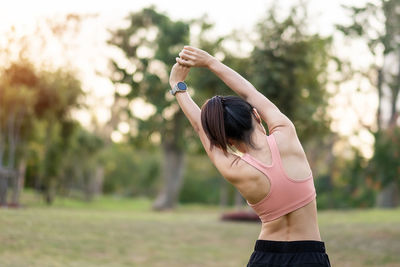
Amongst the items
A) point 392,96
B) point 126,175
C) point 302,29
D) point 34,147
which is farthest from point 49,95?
point 126,175

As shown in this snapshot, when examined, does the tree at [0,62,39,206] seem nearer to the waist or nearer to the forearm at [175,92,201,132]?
the forearm at [175,92,201,132]

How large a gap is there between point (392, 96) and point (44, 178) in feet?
65.2

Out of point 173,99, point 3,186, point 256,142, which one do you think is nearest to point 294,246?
point 256,142

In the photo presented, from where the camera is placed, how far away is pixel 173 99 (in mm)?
28703

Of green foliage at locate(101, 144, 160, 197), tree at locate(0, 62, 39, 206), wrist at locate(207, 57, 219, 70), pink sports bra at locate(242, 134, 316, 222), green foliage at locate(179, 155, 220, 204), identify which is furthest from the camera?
green foliage at locate(101, 144, 160, 197)

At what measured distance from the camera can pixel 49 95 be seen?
75.7 feet

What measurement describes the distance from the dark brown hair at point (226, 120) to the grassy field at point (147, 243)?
841cm

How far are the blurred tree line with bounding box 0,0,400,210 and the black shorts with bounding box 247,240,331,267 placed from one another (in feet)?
35.5

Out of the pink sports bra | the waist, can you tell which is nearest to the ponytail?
the pink sports bra

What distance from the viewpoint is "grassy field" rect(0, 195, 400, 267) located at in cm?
1177

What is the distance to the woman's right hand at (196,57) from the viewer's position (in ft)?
9.15

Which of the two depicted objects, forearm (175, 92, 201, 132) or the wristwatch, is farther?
the wristwatch

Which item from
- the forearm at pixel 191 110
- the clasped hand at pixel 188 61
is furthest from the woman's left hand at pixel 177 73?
the forearm at pixel 191 110

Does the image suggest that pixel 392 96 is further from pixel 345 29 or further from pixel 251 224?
pixel 345 29
